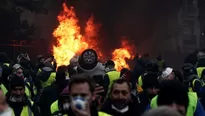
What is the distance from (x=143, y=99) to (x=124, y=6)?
92.9ft

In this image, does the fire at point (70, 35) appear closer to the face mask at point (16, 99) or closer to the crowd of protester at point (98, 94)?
the crowd of protester at point (98, 94)

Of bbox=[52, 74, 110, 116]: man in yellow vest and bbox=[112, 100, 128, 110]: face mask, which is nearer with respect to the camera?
bbox=[52, 74, 110, 116]: man in yellow vest

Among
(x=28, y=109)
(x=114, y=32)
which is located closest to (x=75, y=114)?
(x=28, y=109)

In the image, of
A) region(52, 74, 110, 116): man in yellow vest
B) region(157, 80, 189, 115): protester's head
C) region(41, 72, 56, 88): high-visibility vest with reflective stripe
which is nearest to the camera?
region(52, 74, 110, 116): man in yellow vest

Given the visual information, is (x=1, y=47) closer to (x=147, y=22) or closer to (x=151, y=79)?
(x=147, y=22)

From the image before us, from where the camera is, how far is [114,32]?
33656 mm

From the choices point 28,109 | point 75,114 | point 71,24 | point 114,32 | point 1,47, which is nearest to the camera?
point 75,114

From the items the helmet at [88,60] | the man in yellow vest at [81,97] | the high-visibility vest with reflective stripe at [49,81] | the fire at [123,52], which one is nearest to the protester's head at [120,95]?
the man in yellow vest at [81,97]

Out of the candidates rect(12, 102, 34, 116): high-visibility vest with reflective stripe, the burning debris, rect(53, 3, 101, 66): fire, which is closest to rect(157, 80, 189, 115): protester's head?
rect(12, 102, 34, 116): high-visibility vest with reflective stripe

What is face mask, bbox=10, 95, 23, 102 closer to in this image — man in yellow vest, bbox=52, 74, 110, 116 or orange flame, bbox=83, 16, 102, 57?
man in yellow vest, bbox=52, 74, 110, 116

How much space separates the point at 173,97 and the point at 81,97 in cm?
74

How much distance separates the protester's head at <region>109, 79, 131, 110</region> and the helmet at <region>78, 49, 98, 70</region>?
7.20ft

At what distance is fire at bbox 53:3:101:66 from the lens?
90.3ft

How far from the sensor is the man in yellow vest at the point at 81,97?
342 cm
